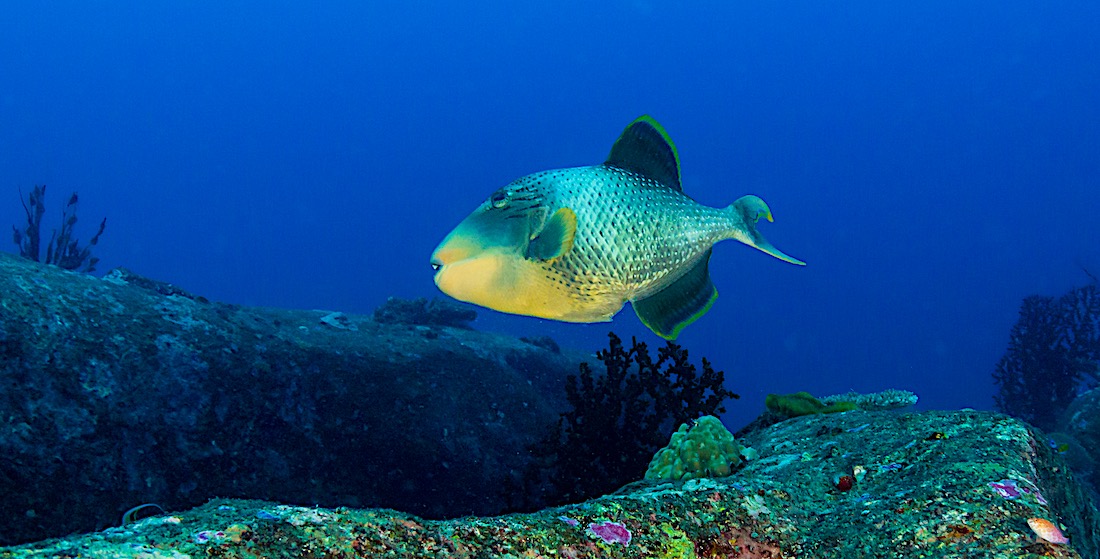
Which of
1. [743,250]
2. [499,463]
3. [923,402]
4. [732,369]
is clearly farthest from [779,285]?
[499,463]

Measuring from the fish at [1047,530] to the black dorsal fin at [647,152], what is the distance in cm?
146

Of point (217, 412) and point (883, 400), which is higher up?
point (883, 400)

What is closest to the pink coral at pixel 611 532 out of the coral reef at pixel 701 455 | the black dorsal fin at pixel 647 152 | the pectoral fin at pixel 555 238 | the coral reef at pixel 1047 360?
the pectoral fin at pixel 555 238

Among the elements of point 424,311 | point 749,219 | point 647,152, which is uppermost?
point 424,311

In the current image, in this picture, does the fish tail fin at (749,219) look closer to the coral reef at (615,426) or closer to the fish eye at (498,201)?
the fish eye at (498,201)

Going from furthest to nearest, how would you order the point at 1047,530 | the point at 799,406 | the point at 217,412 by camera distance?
the point at 217,412
the point at 799,406
the point at 1047,530

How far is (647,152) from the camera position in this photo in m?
2.35

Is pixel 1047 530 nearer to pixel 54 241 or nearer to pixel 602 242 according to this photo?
pixel 602 242

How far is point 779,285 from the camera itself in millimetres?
90500

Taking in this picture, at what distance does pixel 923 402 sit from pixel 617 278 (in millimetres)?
48124

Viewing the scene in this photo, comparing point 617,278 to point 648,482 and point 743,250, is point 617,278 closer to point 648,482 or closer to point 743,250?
point 648,482

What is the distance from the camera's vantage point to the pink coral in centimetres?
172

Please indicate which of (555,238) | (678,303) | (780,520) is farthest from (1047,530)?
(555,238)

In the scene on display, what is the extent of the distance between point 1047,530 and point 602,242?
4.68 ft
